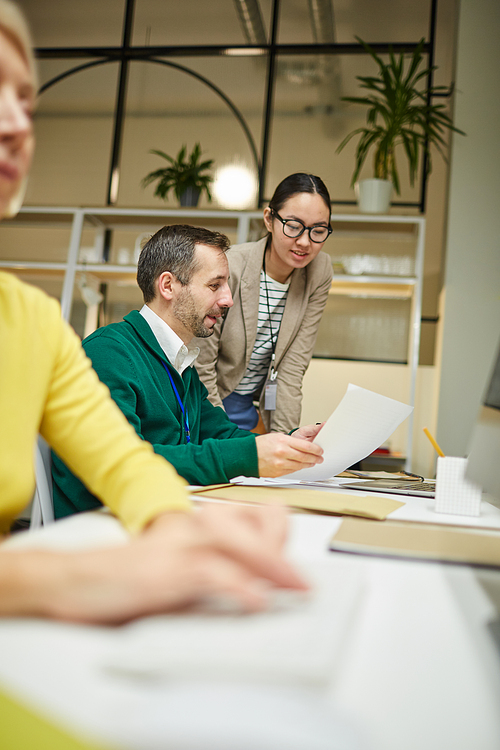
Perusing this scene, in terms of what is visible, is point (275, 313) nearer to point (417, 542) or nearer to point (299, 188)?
point (299, 188)

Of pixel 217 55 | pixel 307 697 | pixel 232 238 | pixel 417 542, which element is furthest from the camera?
pixel 217 55

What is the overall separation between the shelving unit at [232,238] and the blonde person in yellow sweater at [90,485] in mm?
2569

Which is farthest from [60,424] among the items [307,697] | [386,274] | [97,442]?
[386,274]

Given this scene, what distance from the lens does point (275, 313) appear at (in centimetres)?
209

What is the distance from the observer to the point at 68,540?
1.92ft

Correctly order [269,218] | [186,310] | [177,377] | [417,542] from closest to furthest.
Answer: [417,542]
[177,377]
[186,310]
[269,218]

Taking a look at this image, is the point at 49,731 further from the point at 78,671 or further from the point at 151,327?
the point at 151,327

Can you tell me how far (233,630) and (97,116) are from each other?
4605 millimetres

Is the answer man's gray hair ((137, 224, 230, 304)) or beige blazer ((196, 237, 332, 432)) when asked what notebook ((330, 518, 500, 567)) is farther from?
beige blazer ((196, 237, 332, 432))

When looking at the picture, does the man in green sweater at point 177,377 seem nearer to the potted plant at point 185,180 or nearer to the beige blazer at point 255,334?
the beige blazer at point 255,334

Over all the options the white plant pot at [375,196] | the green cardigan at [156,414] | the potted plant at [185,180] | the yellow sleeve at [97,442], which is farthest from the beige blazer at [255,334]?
the potted plant at [185,180]

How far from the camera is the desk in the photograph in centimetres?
27

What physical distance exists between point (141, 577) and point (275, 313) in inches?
69.1

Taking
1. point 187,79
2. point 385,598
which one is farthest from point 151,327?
point 187,79
